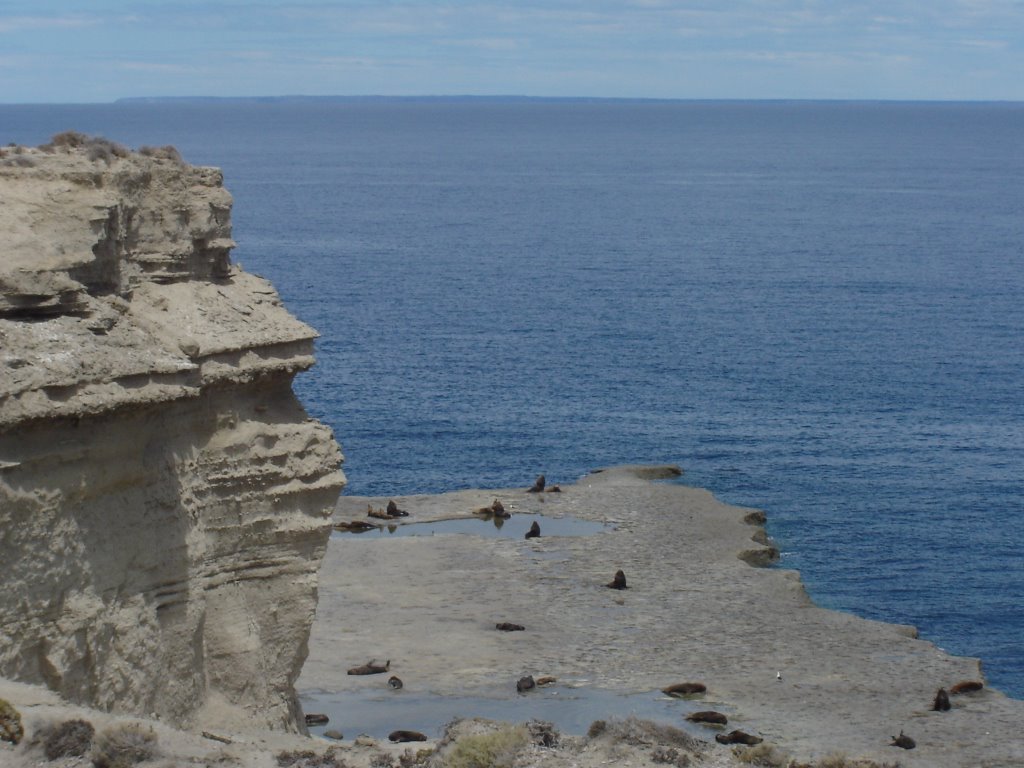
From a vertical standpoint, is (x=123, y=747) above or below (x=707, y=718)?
above

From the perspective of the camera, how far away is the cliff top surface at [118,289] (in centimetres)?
2002

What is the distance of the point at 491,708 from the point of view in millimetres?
39750

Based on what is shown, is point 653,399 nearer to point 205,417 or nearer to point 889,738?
point 889,738

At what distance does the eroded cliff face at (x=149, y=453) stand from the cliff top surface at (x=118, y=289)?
32mm

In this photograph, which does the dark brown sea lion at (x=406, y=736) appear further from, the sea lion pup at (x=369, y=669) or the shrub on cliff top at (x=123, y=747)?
the shrub on cliff top at (x=123, y=747)

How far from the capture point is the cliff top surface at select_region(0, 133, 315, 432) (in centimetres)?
2002

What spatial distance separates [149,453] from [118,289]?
2540 millimetres

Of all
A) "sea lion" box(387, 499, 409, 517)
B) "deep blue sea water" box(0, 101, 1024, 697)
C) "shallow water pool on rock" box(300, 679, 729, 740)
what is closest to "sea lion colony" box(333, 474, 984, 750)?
"shallow water pool on rock" box(300, 679, 729, 740)

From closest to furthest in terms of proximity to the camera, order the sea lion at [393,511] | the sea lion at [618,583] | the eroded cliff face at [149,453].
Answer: the eroded cliff face at [149,453], the sea lion at [618,583], the sea lion at [393,511]

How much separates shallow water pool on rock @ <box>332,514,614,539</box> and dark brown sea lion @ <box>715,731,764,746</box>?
22.2 metres

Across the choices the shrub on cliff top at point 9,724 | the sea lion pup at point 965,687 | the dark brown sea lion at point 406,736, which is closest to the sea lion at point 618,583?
the sea lion pup at point 965,687

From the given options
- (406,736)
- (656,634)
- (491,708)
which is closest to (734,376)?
(656,634)

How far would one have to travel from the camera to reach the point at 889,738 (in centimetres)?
3944

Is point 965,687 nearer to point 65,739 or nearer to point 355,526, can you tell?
point 355,526
